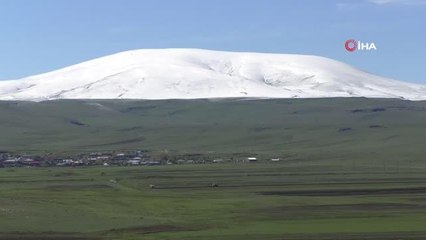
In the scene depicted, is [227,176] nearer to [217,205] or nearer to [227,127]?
[217,205]

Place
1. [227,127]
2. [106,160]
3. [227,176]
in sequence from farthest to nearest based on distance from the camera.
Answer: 1. [227,127]
2. [106,160]
3. [227,176]

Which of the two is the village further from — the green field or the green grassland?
the green field

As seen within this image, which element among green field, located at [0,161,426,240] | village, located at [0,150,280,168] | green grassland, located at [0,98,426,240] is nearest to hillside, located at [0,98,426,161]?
green grassland, located at [0,98,426,240]

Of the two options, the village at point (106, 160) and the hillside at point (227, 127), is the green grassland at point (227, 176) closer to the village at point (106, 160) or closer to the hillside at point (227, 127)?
the hillside at point (227, 127)

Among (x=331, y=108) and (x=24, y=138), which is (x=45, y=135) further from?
(x=331, y=108)

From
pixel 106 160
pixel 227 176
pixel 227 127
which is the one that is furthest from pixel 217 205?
pixel 227 127

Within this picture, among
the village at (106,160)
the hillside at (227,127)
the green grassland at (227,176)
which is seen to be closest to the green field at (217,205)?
the green grassland at (227,176)

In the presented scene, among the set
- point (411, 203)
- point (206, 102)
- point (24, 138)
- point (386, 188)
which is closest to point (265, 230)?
point (411, 203)
